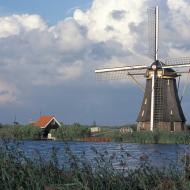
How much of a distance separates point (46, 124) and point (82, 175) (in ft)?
161

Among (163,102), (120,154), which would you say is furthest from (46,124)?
(120,154)

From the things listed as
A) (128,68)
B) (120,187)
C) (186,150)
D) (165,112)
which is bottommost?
(120,187)

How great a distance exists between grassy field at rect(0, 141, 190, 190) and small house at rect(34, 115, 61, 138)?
47042mm

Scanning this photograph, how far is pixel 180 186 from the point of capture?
251 inches

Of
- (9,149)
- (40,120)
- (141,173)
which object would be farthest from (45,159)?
(40,120)

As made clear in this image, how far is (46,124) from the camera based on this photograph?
55406 millimetres

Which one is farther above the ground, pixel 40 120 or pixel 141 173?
pixel 40 120

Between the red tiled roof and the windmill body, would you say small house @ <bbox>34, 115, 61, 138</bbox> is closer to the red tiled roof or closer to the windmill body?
the red tiled roof

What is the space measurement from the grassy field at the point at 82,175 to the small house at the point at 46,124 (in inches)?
1852

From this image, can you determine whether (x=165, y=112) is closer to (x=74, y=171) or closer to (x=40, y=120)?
(x=40, y=120)

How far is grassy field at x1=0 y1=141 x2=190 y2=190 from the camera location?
6512mm

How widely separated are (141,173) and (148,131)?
34953 mm

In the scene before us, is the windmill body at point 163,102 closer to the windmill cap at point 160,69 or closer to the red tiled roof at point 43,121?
the windmill cap at point 160,69

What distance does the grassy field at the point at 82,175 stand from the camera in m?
6.51
